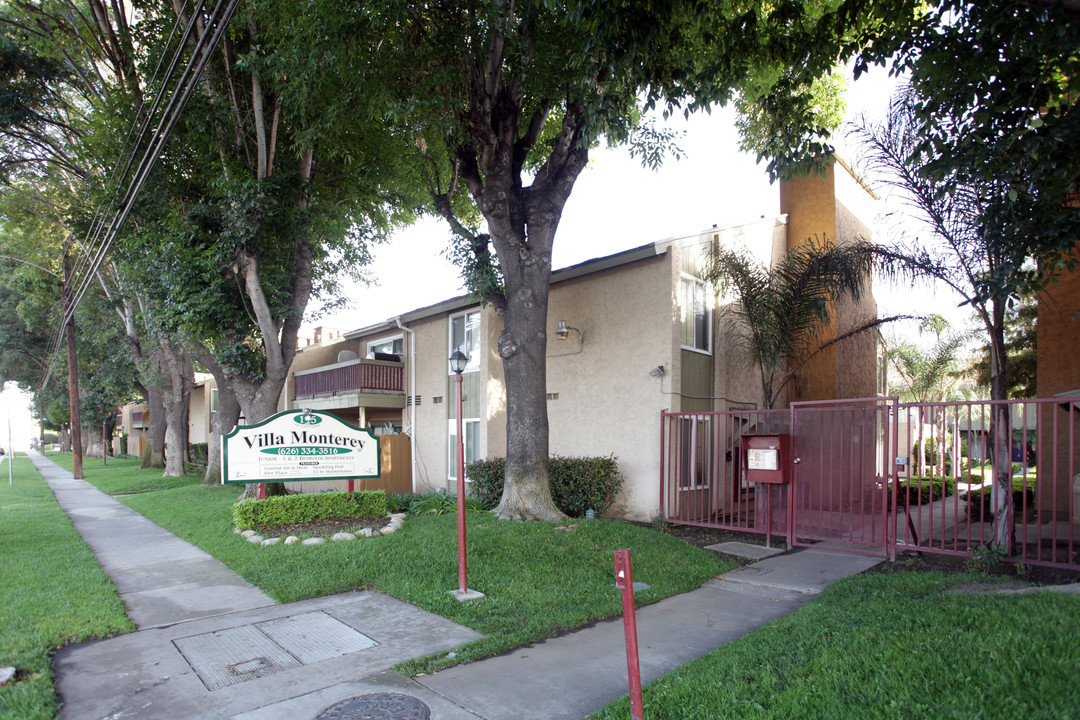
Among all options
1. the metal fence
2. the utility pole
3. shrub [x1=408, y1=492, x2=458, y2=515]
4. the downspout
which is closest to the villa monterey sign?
shrub [x1=408, y1=492, x2=458, y2=515]

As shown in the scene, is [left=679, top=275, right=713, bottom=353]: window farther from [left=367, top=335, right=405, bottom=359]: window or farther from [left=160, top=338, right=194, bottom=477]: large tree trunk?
[left=160, top=338, right=194, bottom=477]: large tree trunk

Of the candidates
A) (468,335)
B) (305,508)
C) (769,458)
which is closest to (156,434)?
(468,335)

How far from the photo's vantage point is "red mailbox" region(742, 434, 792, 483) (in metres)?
9.70

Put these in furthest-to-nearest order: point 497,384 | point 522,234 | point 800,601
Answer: point 497,384 → point 522,234 → point 800,601

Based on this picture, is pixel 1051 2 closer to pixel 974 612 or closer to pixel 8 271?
pixel 974 612

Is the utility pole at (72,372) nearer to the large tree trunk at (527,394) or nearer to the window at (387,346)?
the window at (387,346)

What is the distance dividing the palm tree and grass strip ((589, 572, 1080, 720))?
6.63m

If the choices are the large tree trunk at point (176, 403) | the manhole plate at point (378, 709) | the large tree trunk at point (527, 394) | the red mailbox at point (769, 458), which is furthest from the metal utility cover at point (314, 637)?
the large tree trunk at point (176, 403)

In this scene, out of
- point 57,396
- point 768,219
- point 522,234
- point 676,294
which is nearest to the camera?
point 522,234

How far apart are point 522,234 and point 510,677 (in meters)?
7.96

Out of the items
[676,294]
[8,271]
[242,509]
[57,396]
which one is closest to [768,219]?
[676,294]

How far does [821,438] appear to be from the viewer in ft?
30.8

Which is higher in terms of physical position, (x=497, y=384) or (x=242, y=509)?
(x=497, y=384)

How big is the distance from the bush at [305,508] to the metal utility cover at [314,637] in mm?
4732
